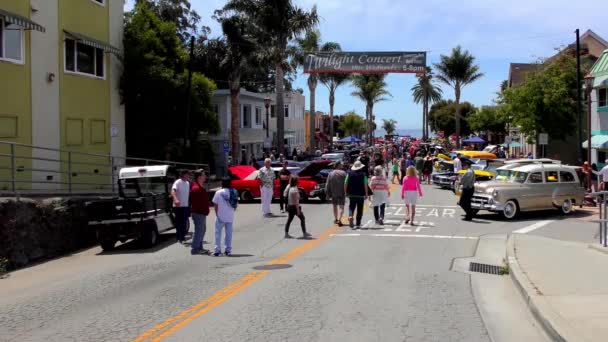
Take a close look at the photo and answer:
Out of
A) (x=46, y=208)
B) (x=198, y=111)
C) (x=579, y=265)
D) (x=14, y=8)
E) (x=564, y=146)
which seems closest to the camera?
(x=579, y=265)

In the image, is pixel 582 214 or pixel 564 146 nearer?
pixel 582 214

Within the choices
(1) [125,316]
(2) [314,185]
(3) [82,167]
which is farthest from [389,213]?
(1) [125,316]

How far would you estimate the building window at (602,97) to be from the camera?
109 ft

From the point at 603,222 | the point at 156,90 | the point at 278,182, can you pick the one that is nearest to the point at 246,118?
the point at 156,90

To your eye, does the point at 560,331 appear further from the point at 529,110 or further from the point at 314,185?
the point at 529,110

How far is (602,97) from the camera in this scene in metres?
34.0

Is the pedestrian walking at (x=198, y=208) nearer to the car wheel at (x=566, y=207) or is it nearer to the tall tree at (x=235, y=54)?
the car wheel at (x=566, y=207)

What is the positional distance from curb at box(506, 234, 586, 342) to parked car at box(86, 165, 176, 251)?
309 inches

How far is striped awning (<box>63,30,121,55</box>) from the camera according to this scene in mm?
23000

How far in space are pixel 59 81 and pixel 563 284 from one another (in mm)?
18935

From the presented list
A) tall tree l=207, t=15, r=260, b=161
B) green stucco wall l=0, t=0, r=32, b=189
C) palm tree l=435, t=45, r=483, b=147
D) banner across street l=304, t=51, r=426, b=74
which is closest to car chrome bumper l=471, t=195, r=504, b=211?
green stucco wall l=0, t=0, r=32, b=189

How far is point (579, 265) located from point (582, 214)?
427 inches

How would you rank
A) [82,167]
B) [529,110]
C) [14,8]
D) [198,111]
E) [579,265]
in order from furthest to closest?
[529,110] < [198,111] < [82,167] < [14,8] < [579,265]

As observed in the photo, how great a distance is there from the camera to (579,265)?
36.5ft
